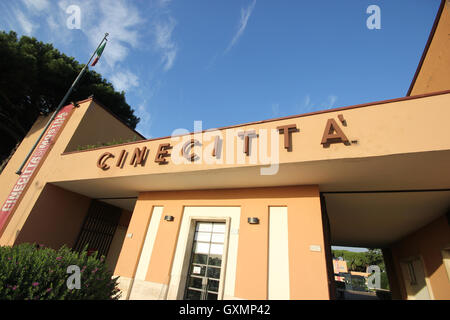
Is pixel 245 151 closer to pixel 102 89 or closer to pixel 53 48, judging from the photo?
pixel 102 89

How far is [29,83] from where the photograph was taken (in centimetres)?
1130

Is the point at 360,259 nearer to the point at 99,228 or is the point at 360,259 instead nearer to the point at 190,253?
the point at 190,253

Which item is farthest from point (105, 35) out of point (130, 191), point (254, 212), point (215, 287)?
point (215, 287)

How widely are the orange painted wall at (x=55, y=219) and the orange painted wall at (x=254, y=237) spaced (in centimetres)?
357

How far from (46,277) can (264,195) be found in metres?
4.50

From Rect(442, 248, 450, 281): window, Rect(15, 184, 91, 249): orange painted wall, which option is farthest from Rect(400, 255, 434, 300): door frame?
Rect(15, 184, 91, 249): orange painted wall

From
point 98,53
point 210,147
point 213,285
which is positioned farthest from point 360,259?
point 98,53

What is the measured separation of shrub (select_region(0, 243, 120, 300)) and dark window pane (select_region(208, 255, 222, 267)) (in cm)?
268

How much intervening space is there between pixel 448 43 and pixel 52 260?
8.97m

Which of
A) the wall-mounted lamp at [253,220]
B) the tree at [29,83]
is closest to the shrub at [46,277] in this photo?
the wall-mounted lamp at [253,220]

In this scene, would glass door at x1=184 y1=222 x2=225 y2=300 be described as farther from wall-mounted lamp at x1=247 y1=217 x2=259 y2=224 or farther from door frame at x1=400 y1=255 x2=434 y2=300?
door frame at x1=400 y1=255 x2=434 y2=300

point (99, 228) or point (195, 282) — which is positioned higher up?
point (99, 228)

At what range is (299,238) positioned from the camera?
4625 millimetres

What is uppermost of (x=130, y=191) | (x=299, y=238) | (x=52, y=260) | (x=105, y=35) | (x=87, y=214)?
(x=105, y=35)
